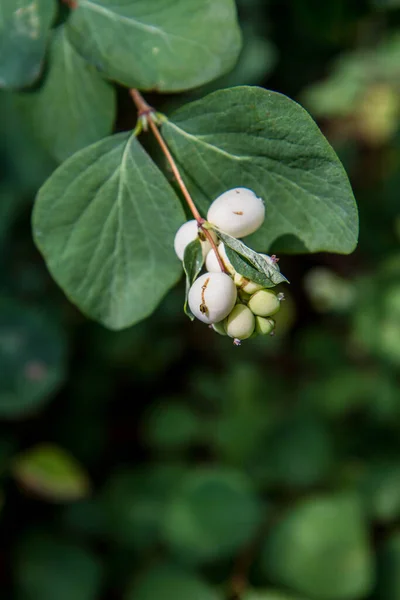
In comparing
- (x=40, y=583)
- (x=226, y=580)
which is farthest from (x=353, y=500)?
(x=40, y=583)

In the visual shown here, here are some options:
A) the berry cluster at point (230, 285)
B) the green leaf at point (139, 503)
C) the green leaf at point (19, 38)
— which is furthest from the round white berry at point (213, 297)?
the green leaf at point (139, 503)

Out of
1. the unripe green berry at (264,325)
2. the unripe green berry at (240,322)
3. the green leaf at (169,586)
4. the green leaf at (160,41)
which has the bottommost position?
the green leaf at (169,586)

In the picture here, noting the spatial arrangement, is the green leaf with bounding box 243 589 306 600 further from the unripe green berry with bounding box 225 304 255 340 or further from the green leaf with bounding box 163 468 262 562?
the unripe green berry with bounding box 225 304 255 340

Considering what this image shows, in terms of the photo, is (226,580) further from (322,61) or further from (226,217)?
(322,61)

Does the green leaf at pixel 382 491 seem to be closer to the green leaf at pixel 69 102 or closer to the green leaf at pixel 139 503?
the green leaf at pixel 139 503

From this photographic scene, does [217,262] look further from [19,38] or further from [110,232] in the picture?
[19,38]

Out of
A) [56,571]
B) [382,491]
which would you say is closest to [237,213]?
[382,491]
